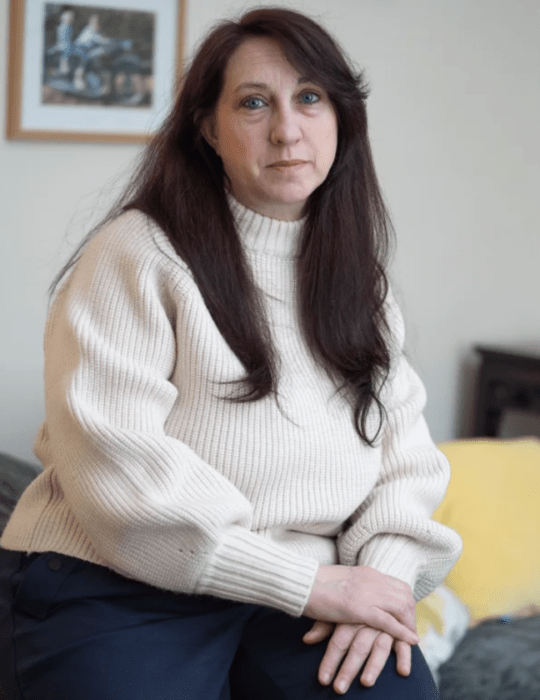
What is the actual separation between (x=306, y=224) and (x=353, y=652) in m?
0.66

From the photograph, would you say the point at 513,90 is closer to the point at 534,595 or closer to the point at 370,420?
the point at 534,595

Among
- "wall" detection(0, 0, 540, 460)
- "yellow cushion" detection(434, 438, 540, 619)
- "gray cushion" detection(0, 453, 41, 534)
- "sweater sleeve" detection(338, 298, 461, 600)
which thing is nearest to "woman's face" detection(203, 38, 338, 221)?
"sweater sleeve" detection(338, 298, 461, 600)

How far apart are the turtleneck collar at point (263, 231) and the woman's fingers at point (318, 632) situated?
22.0 inches

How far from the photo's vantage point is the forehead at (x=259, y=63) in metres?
1.44

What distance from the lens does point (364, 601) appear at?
133cm

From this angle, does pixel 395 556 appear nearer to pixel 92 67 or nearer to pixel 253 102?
pixel 253 102

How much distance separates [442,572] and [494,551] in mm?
559

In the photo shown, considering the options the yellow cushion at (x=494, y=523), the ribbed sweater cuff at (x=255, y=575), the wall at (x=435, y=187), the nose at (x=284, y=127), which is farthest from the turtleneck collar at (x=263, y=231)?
the wall at (x=435, y=187)

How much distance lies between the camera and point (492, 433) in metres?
3.10

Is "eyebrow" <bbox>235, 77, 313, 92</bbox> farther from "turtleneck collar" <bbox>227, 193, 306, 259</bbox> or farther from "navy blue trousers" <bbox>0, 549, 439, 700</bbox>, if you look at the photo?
"navy blue trousers" <bbox>0, 549, 439, 700</bbox>

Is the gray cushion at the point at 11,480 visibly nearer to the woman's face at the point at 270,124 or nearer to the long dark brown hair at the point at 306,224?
the long dark brown hair at the point at 306,224

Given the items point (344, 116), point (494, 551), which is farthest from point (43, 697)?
point (494, 551)

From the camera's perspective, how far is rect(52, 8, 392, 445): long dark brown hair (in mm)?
1424

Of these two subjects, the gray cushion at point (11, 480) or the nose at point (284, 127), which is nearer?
the nose at point (284, 127)
